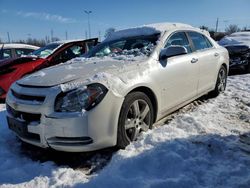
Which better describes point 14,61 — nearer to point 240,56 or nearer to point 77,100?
point 77,100

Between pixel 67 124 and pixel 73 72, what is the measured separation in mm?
797

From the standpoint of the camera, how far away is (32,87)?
346 centimetres

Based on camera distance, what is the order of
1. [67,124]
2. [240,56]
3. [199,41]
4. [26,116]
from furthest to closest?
[240,56]
[199,41]
[26,116]
[67,124]

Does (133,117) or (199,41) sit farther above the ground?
(199,41)

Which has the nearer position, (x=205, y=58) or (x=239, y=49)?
(x=205, y=58)

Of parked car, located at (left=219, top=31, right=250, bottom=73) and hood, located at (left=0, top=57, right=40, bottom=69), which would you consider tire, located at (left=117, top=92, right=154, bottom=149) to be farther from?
parked car, located at (left=219, top=31, right=250, bottom=73)

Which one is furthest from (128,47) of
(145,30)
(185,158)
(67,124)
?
(185,158)

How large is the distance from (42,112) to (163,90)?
1679 millimetres

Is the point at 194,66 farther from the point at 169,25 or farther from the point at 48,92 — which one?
the point at 48,92

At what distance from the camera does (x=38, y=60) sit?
7.35 metres

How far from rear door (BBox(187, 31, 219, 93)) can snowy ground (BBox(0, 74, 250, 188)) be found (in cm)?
116

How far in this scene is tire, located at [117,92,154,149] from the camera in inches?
136

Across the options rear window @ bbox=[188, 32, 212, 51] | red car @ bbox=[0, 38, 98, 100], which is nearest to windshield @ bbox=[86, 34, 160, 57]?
rear window @ bbox=[188, 32, 212, 51]

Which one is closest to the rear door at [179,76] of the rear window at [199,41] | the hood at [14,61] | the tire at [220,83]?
the rear window at [199,41]
